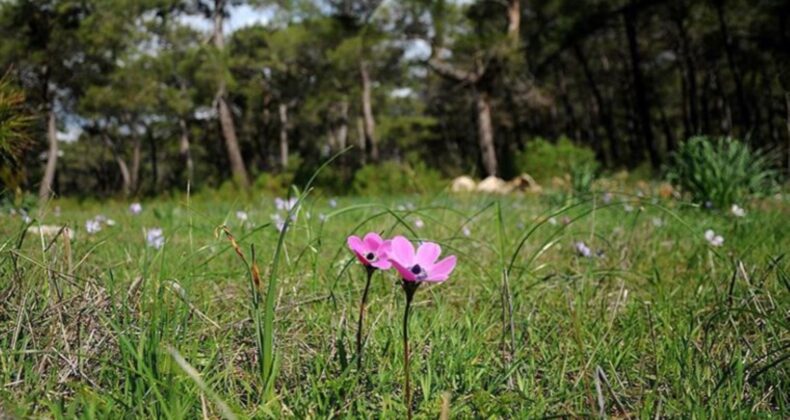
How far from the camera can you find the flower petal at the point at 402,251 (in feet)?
2.96

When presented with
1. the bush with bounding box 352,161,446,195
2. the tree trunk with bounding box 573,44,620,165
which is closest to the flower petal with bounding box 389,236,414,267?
the bush with bounding box 352,161,446,195

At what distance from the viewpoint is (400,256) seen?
908 mm

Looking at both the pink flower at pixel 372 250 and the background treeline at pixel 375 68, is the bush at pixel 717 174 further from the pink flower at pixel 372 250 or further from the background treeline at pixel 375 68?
the pink flower at pixel 372 250

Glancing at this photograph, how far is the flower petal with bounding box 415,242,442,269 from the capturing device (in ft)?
3.01

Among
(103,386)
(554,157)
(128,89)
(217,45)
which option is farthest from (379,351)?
(128,89)

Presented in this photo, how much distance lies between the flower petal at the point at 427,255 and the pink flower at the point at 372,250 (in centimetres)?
6

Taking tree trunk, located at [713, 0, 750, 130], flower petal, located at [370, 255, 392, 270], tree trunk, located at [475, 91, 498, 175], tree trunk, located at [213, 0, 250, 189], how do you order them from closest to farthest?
flower petal, located at [370, 255, 392, 270], tree trunk, located at [475, 91, 498, 175], tree trunk, located at [213, 0, 250, 189], tree trunk, located at [713, 0, 750, 130]

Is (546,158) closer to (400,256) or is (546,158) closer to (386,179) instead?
(386,179)

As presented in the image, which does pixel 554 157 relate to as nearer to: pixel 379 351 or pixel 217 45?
pixel 217 45

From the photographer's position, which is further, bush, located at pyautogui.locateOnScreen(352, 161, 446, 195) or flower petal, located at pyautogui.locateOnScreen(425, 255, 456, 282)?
bush, located at pyautogui.locateOnScreen(352, 161, 446, 195)

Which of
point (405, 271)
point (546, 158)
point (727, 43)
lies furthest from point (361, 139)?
point (405, 271)

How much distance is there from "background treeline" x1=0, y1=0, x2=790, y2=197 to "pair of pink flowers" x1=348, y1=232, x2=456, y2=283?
1616 mm

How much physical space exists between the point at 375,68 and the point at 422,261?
28.7m

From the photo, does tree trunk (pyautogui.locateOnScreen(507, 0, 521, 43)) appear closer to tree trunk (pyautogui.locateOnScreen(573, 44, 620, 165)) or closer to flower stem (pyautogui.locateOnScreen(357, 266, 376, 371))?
tree trunk (pyautogui.locateOnScreen(573, 44, 620, 165))
